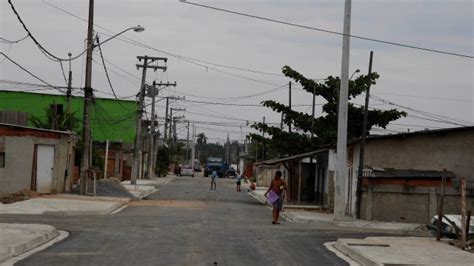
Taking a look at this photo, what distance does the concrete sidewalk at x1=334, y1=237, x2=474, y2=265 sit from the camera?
1323 centimetres

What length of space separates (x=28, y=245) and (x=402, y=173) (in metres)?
16.2

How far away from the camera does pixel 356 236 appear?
64.2 ft

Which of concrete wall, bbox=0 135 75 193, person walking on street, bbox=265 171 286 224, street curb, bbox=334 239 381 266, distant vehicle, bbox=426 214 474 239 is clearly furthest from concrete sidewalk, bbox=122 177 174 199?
street curb, bbox=334 239 381 266

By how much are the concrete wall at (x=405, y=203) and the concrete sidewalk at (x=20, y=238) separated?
13236 mm

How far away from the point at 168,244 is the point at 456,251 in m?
6.28

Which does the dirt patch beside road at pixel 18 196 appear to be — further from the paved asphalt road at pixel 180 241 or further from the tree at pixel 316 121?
the tree at pixel 316 121

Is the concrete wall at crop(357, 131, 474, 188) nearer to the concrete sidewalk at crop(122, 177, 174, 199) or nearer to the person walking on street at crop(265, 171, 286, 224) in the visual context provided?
the person walking on street at crop(265, 171, 286, 224)

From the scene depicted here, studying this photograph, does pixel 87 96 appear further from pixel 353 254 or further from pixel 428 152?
pixel 353 254

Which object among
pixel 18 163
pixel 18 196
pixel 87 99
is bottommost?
pixel 18 196

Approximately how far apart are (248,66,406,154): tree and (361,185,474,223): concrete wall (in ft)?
44.5

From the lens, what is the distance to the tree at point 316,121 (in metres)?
40.1

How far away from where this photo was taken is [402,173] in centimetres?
2653

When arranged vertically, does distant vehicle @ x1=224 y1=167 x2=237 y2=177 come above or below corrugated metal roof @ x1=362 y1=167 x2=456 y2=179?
below

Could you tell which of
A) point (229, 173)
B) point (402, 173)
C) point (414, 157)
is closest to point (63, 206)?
point (402, 173)
